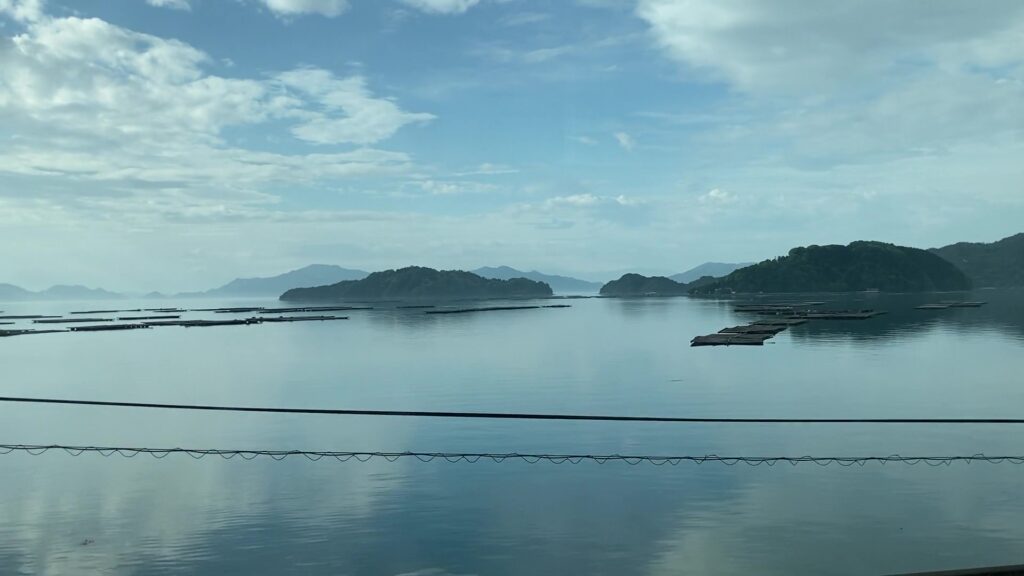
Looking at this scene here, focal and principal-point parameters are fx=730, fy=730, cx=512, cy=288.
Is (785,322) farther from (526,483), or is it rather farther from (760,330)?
(526,483)

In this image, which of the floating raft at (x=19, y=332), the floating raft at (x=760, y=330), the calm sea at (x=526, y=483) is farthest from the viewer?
the floating raft at (x=19, y=332)

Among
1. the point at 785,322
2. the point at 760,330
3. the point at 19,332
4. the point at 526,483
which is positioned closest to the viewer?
the point at 526,483

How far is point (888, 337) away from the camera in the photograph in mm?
86188

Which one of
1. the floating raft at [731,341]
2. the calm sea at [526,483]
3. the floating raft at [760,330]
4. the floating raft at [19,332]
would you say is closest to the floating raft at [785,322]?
the floating raft at [760,330]

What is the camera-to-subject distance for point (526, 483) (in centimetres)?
2552

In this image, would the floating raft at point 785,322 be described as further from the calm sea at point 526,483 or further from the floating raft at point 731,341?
the calm sea at point 526,483

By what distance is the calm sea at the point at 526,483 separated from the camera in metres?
18.6

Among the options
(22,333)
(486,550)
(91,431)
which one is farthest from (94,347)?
(486,550)

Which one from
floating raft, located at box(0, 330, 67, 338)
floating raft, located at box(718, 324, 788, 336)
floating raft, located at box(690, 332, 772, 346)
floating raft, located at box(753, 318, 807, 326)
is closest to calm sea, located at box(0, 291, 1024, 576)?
floating raft, located at box(690, 332, 772, 346)

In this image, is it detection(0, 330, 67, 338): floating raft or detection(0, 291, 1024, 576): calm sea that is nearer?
detection(0, 291, 1024, 576): calm sea

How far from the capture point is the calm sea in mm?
18578

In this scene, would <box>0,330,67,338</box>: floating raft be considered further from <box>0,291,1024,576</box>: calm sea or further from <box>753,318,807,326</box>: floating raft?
<box>753,318,807,326</box>: floating raft

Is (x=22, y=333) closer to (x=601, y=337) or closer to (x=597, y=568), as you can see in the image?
(x=601, y=337)

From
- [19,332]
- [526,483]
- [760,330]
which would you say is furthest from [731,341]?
[19,332]
